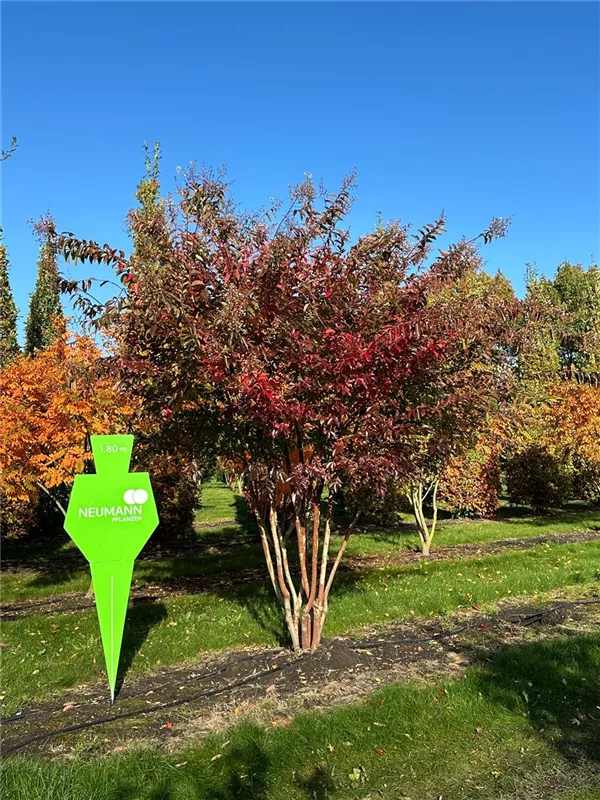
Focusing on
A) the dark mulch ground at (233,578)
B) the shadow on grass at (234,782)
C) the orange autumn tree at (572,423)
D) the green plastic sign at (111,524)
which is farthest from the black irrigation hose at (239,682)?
the orange autumn tree at (572,423)

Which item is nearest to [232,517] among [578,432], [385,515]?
[385,515]

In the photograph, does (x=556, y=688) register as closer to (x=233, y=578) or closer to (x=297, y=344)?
(x=297, y=344)

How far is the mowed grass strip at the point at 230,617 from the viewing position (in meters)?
5.34

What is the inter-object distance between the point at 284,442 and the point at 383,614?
2.77m

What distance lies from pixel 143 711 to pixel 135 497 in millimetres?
1658

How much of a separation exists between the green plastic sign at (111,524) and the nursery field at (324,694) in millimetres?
692

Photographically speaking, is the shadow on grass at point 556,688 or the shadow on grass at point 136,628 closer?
the shadow on grass at point 556,688

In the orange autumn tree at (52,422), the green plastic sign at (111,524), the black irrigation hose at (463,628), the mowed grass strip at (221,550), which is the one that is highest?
the orange autumn tree at (52,422)

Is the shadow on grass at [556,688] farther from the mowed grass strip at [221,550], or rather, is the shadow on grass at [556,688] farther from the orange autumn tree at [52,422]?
the orange autumn tree at [52,422]

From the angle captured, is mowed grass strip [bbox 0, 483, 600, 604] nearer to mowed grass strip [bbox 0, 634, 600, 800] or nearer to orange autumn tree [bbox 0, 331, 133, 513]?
orange autumn tree [bbox 0, 331, 133, 513]

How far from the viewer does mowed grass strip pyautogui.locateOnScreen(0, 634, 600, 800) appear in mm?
3264

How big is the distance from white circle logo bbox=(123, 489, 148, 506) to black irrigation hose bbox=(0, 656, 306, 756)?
1604 millimetres

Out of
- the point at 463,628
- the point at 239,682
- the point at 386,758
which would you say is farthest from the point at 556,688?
the point at 239,682

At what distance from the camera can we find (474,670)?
4.92 m
